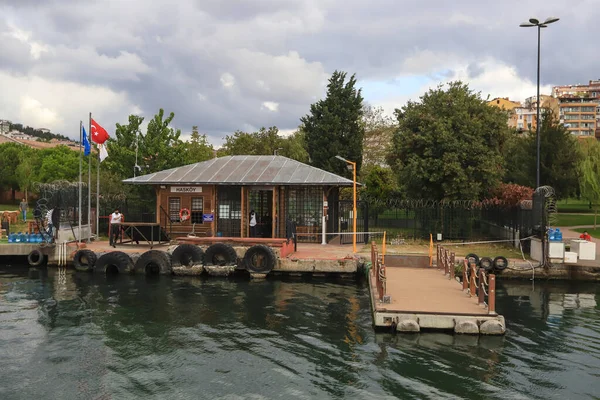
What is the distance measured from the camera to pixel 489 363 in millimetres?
11203

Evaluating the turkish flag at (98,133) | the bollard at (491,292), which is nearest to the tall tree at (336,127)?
the turkish flag at (98,133)

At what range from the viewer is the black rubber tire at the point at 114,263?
21.8 m

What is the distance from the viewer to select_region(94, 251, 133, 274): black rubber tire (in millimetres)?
21828

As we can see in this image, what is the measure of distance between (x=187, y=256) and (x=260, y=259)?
3068 mm

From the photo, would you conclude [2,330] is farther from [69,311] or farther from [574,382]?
[574,382]

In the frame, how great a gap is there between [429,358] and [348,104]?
29691mm

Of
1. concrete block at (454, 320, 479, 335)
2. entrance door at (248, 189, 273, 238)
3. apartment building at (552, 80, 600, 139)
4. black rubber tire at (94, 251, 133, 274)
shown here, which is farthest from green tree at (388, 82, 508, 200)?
apartment building at (552, 80, 600, 139)

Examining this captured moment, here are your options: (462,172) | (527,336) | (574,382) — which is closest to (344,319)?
(527,336)

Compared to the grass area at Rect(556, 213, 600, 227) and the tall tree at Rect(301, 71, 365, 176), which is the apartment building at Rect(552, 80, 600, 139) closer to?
the grass area at Rect(556, 213, 600, 227)

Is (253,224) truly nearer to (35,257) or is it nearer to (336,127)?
(35,257)

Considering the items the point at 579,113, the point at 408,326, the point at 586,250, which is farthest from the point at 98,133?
the point at 579,113

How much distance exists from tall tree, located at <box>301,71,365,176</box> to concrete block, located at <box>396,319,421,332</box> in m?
25.6

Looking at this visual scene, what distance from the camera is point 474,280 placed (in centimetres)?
1494

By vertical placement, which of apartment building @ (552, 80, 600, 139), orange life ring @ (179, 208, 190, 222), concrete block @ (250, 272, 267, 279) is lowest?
concrete block @ (250, 272, 267, 279)
